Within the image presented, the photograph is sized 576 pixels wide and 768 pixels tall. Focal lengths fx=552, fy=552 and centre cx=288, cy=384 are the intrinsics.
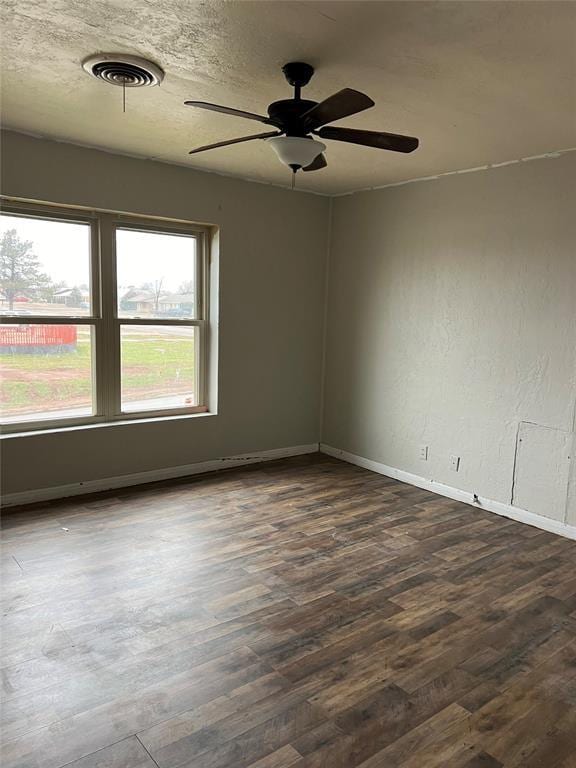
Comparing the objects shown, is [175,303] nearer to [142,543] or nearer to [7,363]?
[7,363]

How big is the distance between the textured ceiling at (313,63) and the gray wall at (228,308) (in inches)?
14.7

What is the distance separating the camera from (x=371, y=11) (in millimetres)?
1919

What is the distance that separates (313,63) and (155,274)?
244cm

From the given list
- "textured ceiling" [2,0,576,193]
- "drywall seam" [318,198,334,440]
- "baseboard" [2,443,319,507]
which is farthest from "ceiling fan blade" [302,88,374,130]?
"baseboard" [2,443,319,507]

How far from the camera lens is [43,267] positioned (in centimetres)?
388

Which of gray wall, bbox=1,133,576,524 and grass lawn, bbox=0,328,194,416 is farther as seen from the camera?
grass lawn, bbox=0,328,194,416

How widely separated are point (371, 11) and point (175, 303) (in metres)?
2.97

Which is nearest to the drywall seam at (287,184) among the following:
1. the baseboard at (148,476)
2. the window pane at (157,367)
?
the window pane at (157,367)

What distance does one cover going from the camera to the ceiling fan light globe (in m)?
2.38

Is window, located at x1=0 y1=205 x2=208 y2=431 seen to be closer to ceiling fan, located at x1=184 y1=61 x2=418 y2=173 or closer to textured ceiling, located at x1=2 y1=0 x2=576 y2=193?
textured ceiling, located at x1=2 y1=0 x2=576 y2=193

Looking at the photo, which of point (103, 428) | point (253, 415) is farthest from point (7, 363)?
point (253, 415)

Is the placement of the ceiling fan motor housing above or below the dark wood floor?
above

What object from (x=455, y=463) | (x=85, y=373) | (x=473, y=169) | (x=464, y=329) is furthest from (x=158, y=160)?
(x=455, y=463)

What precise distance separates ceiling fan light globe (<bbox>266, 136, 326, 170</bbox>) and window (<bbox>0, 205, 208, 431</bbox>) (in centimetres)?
212
